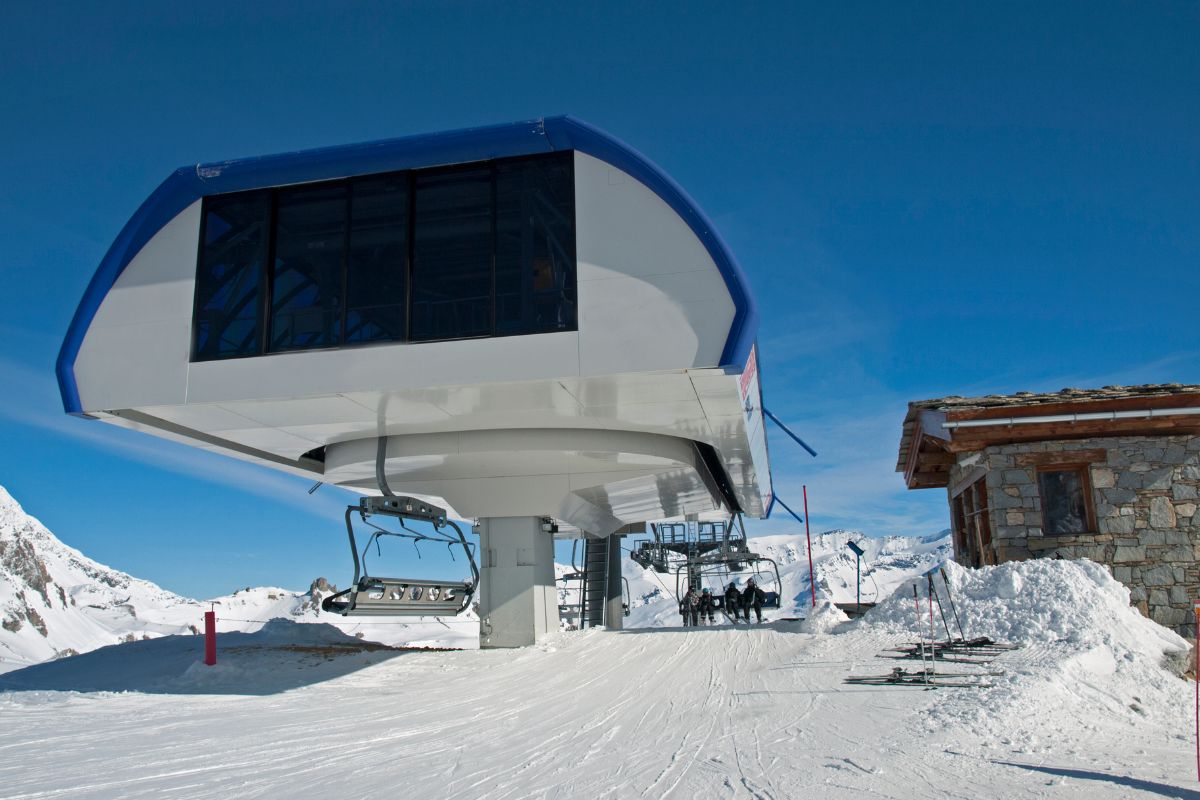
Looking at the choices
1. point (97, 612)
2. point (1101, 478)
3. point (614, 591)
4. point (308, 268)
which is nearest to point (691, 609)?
point (614, 591)

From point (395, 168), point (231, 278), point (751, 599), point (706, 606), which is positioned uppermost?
point (395, 168)

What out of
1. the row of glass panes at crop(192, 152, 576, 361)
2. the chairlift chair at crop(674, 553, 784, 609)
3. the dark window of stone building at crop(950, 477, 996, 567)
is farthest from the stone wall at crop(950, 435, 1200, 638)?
the chairlift chair at crop(674, 553, 784, 609)

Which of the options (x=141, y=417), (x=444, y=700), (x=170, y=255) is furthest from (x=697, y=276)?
(x=141, y=417)

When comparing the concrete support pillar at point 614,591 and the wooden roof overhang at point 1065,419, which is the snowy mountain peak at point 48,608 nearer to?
the concrete support pillar at point 614,591

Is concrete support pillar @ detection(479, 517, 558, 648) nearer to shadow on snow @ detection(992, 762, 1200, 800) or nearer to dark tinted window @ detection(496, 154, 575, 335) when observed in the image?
dark tinted window @ detection(496, 154, 575, 335)

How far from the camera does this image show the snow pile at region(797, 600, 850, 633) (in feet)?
50.9

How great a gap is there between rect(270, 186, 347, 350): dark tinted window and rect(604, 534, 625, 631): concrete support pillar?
68.5 feet

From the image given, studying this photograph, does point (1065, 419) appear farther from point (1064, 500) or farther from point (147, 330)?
point (147, 330)

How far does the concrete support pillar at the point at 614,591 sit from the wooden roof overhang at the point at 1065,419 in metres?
18.2

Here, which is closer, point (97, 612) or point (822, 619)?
point (822, 619)

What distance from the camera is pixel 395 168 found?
474 inches

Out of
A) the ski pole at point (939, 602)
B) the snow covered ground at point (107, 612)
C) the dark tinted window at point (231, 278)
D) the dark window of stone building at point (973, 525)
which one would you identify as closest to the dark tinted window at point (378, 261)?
the dark tinted window at point (231, 278)

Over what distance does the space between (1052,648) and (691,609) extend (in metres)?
17.9

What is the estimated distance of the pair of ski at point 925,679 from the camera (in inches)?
370
